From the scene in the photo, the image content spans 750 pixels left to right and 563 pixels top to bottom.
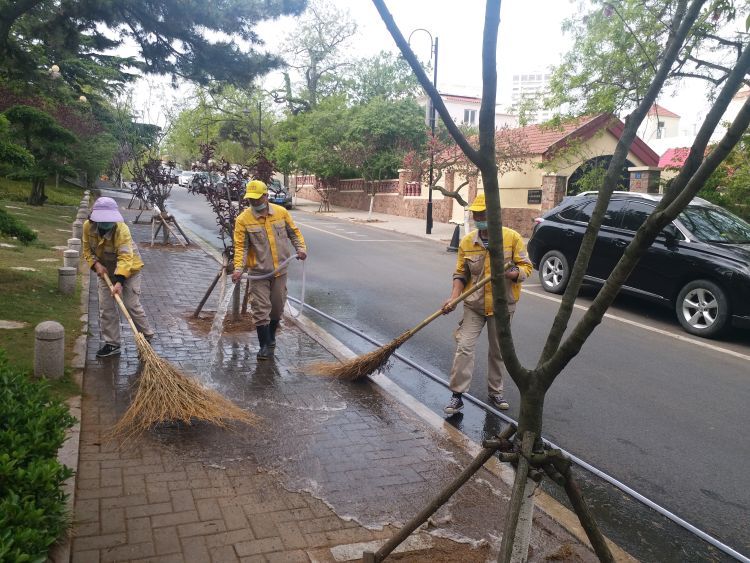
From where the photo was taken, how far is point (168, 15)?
38.4ft

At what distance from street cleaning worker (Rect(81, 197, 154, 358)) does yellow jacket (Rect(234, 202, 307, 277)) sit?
103 centimetres

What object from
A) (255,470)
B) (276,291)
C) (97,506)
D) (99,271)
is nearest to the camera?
(97,506)

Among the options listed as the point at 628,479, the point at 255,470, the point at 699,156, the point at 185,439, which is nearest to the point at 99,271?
the point at 185,439

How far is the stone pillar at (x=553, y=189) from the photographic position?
21.0 metres

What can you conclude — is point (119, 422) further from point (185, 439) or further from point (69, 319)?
point (69, 319)

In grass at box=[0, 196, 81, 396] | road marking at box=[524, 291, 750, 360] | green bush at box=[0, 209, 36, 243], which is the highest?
green bush at box=[0, 209, 36, 243]

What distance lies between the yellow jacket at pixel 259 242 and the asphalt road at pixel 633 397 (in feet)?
5.66

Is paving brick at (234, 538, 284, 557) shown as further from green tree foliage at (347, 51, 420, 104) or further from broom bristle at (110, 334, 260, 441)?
green tree foliage at (347, 51, 420, 104)

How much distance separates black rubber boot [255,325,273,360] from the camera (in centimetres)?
670

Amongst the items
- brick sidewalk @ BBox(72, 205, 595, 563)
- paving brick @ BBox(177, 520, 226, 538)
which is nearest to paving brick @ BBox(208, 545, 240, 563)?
brick sidewalk @ BBox(72, 205, 595, 563)

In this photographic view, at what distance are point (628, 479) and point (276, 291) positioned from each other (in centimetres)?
378

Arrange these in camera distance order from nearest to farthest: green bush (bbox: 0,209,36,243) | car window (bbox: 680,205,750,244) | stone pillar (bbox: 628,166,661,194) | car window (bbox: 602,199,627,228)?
green bush (bbox: 0,209,36,243) → car window (bbox: 680,205,750,244) → car window (bbox: 602,199,627,228) → stone pillar (bbox: 628,166,661,194)

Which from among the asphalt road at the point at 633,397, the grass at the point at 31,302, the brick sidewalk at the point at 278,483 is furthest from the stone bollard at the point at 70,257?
the brick sidewalk at the point at 278,483

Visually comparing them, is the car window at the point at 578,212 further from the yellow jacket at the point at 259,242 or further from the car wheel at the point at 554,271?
the yellow jacket at the point at 259,242
